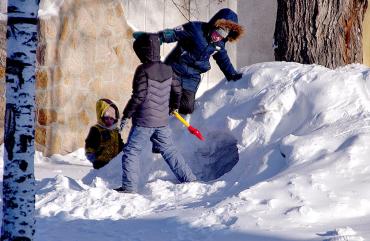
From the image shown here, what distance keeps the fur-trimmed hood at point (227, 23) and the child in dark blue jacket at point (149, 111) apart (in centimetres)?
61

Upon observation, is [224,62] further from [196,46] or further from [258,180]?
[258,180]

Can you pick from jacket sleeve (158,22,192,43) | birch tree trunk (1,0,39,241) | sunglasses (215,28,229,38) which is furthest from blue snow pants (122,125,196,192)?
birch tree trunk (1,0,39,241)

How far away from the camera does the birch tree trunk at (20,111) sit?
11.8 feet

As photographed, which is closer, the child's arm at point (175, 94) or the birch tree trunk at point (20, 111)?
the birch tree trunk at point (20, 111)

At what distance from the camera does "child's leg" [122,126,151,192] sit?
6.20 metres

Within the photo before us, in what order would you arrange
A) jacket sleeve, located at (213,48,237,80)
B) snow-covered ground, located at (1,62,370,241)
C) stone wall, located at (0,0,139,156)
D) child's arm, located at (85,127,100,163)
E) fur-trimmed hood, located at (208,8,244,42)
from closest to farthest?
snow-covered ground, located at (1,62,370,241) < fur-trimmed hood, located at (208,8,244,42) < jacket sleeve, located at (213,48,237,80) < child's arm, located at (85,127,100,163) < stone wall, located at (0,0,139,156)

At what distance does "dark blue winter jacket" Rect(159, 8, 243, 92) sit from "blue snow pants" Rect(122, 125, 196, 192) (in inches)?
26.5

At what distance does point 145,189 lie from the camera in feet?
20.6

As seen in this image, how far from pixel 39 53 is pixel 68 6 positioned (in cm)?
66

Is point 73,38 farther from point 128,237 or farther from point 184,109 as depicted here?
point 128,237

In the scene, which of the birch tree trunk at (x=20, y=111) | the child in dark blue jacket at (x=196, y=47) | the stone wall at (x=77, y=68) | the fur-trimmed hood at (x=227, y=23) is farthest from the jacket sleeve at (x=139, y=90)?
the stone wall at (x=77, y=68)

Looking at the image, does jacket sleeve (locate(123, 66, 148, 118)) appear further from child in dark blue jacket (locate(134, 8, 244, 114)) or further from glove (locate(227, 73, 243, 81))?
glove (locate(227, 73, 243, 81))

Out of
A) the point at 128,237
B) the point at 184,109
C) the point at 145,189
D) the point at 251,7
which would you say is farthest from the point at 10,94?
the point at 251,7

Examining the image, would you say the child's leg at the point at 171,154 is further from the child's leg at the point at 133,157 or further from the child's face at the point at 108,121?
the child's face at the point at 108,121
